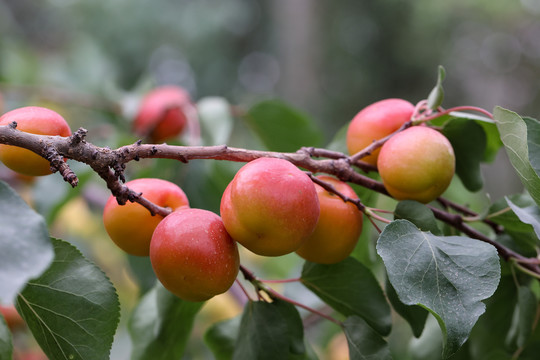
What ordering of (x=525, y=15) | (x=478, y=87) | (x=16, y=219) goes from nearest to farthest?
(x=16, y=219) → (x=525, y=15) → (x=478, y=87)

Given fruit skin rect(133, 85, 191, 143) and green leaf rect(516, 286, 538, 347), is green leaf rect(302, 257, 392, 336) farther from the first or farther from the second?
fruit skin rect(133, 85, 191, 143)

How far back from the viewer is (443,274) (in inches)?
13.0

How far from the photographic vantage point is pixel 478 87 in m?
5.86

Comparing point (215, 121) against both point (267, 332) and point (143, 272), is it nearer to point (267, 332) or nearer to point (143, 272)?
point (143, 272)

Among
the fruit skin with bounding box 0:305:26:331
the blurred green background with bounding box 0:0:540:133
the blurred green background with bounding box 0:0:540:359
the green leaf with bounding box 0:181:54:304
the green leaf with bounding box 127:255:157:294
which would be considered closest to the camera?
the green leaf with bounding box 0:181:54:304

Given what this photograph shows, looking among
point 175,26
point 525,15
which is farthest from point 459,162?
point 525,15

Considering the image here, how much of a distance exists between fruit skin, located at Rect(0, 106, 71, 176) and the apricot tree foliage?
0.07ft

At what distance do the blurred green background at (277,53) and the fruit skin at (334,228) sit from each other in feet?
2.34

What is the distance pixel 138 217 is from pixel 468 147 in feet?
0.94

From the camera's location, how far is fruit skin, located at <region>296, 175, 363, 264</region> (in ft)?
1.21

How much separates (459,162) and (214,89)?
15.6 feet

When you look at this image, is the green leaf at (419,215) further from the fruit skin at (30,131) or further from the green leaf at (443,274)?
the fruit skin at (30,131)

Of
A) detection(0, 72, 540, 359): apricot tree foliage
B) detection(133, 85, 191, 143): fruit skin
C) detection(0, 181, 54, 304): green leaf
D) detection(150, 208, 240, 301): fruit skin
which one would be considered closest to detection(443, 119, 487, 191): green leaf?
detection(0, 72, 540, 359): apricot tree foliage

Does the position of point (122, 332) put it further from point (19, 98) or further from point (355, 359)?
point (355, 359)
